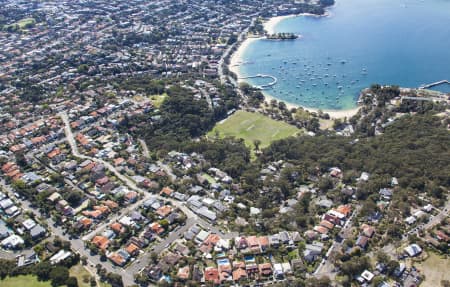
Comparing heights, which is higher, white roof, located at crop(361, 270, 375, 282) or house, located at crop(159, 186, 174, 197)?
white roof, located at crop(361, 270, 375, 282)

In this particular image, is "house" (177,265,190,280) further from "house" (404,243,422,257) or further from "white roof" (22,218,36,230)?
"house" (404,243,422,257)

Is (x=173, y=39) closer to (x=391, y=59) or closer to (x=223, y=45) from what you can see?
(x=223, y=45)

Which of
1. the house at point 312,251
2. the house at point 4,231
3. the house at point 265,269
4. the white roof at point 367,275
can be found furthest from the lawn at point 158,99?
the white roof at point 367,275

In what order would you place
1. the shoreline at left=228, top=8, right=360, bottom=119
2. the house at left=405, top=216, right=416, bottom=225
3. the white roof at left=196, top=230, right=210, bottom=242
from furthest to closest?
1. the shoreline at left=228, top=8, right=360, bottom=119
2. the house at left=405, top=216, right=416, bottom=225
3. the white roof at left=196, top=230, right=210, bottom=242

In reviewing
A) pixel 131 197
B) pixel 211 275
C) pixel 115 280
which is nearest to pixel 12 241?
pixel 131 197

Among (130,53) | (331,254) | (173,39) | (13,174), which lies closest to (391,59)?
(173,39)

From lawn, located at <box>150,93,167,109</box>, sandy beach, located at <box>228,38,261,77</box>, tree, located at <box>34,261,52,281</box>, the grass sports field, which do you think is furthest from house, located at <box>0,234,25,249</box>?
sandy beach, located at <box>228,38,261,77</box>

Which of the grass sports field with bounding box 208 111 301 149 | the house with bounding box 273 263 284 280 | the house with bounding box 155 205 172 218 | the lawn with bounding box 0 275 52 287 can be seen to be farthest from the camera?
the grass sports field with bounding box 208 111 301 149

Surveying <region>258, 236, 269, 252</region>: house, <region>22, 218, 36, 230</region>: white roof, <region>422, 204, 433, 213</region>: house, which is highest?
<region>422, 204, 433, 213</region>: house
